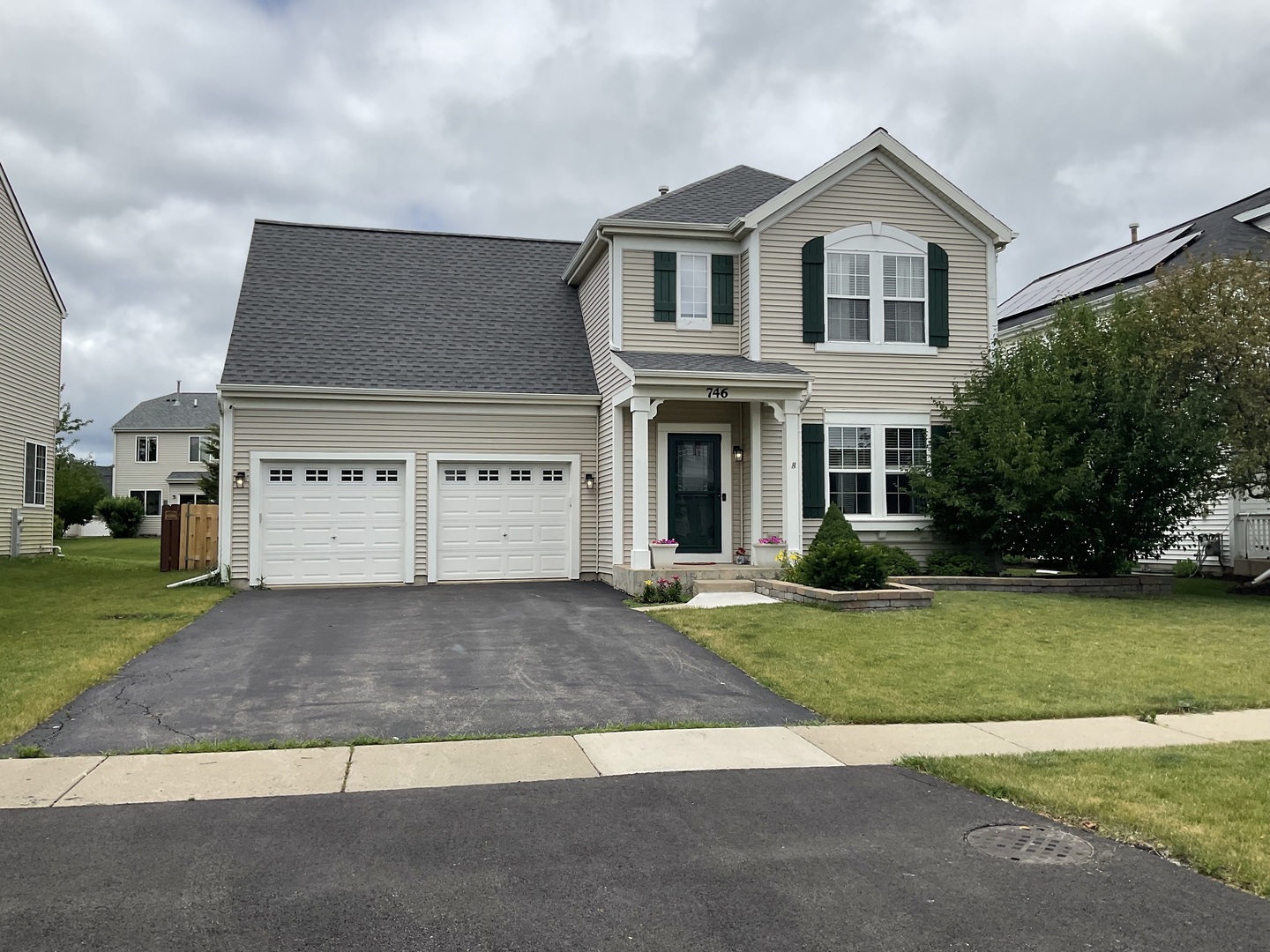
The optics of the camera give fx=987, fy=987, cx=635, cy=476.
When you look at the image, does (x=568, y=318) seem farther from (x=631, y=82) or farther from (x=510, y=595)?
(x=510, y=595)

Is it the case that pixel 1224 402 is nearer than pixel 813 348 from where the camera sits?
Yes

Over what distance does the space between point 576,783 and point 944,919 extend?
8.00ft

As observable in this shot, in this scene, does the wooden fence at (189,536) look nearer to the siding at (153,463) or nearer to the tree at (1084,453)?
the tree at (1084,453)

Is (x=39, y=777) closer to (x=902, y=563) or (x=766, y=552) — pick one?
(x=766, y=552)

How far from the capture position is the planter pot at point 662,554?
14984 mm

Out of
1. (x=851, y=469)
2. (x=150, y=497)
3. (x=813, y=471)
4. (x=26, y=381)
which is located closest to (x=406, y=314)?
(x=813, y=471)

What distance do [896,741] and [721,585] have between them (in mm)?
7791

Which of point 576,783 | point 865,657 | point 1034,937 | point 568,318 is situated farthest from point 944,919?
point 568,318

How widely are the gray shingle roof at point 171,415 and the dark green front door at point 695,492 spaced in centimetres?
3939

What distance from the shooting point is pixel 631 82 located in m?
18.0

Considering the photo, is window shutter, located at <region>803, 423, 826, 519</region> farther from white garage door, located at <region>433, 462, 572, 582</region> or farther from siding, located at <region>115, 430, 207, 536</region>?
siding, located at <region>115, 430, 207, 536</region>

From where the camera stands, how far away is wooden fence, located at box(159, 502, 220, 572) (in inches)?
819

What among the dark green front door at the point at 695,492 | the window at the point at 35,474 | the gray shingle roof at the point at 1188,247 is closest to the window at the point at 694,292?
the dark green front door at the point at 695,492

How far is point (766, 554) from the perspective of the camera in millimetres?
15391
